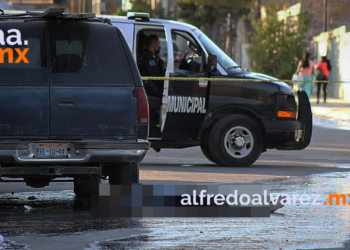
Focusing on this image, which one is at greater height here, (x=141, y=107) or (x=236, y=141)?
(x=141, y=107)

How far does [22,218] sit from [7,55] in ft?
5.00

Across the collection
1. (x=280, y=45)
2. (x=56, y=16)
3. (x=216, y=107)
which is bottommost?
(x=216, y=107)

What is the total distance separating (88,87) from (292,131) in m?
5.97

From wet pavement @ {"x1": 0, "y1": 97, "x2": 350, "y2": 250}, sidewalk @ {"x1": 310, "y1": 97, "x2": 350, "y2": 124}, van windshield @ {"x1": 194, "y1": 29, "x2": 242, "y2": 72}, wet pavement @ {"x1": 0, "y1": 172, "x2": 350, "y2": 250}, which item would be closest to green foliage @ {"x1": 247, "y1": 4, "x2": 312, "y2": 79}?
sidewalk @ {"x1": 310, "y1": 97, "x2": 350, "y2": 124}

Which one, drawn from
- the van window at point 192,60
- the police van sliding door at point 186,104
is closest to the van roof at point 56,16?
the police van sliding door at point 186,104

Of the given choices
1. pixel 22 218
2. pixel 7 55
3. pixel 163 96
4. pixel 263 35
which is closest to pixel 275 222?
pixel 22 218

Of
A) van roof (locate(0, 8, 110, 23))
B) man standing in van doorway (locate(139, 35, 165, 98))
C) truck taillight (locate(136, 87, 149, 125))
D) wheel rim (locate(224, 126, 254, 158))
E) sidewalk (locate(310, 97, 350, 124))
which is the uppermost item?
van roof (locate(0, 8, 110, 23))

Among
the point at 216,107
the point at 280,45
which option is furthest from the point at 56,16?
the point at 280,45

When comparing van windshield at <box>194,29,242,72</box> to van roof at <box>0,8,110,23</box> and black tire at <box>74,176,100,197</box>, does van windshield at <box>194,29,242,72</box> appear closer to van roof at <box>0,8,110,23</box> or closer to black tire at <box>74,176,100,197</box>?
black tire at <box>74,176,100,197</box>

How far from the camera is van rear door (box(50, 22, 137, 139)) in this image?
923 cm

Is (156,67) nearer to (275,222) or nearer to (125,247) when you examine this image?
(275,222)

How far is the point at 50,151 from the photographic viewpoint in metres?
9.19

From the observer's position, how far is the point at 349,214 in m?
9.55
